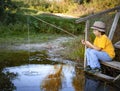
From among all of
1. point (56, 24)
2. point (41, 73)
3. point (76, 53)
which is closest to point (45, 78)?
point (41, 73)

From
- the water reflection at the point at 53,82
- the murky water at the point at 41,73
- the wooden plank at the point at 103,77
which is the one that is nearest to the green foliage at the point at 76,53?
the murky water at the point at 41,73

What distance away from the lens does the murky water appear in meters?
7.00

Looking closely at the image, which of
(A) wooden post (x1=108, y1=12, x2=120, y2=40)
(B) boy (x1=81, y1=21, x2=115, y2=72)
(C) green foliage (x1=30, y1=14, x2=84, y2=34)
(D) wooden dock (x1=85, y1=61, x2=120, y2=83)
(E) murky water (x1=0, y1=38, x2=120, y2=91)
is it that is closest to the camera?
(E) murky water (x1=0, y1=38, x2=120, y2=91)

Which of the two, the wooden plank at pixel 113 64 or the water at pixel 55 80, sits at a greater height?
the wooden plank at pixel 113 64

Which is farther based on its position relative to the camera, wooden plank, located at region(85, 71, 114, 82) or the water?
wooden plank, located at region(85, 71, 114, 82)

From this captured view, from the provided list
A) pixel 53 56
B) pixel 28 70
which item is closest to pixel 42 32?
pixel 53 56

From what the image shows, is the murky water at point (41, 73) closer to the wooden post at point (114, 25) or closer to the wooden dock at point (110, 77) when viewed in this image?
the wooden dock at point (110, 77)

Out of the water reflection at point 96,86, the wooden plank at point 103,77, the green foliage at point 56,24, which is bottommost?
the water reflection at point 96,86

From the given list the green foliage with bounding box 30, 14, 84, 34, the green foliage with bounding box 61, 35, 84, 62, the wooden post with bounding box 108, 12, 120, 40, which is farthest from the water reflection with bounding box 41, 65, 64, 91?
the green foliage with bounding box 30, 14, 84, 34

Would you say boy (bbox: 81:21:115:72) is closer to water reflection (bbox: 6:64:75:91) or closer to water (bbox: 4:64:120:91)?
water (bbox: 4:64:120:91)

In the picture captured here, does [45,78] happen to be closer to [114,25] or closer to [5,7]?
[114,25]

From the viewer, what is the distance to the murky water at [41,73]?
7.00 m

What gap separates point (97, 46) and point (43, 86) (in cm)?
167

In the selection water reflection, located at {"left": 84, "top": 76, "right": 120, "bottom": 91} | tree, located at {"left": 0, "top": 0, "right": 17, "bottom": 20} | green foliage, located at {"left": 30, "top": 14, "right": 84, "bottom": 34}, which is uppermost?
tree, located at {"left": 0, "top": 0, "right": 17, "bottom": 20}
